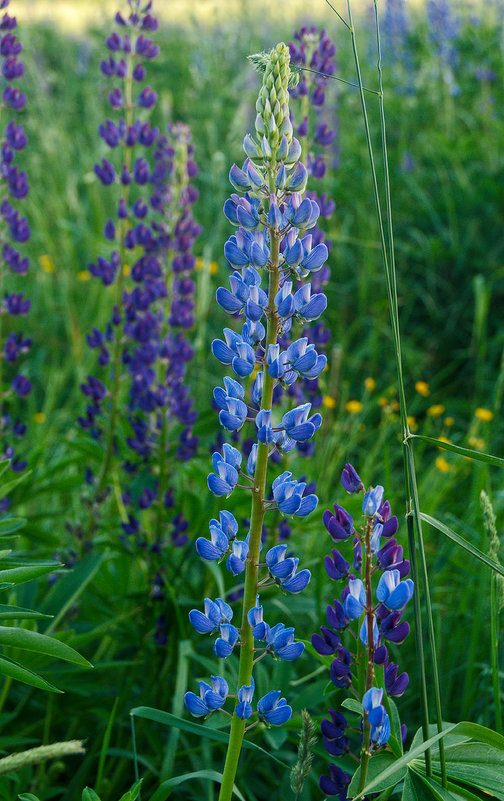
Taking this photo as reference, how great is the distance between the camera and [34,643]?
121 cm

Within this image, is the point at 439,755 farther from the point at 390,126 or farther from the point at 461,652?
the point at 390,126

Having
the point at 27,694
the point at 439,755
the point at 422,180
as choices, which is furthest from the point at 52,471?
the point at 422,180

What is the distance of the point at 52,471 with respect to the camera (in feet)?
7.79

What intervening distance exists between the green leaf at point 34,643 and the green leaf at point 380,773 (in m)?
0.46

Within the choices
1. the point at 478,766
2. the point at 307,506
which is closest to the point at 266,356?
the point at 307,506

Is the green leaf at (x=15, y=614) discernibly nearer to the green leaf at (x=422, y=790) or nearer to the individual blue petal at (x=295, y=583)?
the individual blue petal at (x=295, y=583)

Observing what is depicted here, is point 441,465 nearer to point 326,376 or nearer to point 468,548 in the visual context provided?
point 326,376

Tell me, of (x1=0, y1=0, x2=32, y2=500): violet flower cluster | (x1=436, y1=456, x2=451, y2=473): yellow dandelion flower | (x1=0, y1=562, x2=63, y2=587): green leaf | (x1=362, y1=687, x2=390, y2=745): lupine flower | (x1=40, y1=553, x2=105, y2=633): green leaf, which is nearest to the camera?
(x1=362, y1=687, x2=390, y2=745): lupine flower

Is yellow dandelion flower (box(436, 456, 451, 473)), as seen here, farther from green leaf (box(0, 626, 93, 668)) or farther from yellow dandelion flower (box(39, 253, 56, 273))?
yellow dandelion flower (box(39, 253, 56, 273))

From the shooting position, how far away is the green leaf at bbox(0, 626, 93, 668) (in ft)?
3.94

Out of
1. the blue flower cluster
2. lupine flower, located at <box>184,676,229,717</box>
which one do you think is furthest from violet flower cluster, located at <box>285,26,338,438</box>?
lupine flower, located at <box>184,676,229,717</box>

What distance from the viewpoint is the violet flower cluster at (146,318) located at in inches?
88.9

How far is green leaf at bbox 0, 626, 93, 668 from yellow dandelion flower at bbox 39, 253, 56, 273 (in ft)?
13.1

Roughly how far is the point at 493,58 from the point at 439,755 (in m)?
5.80
